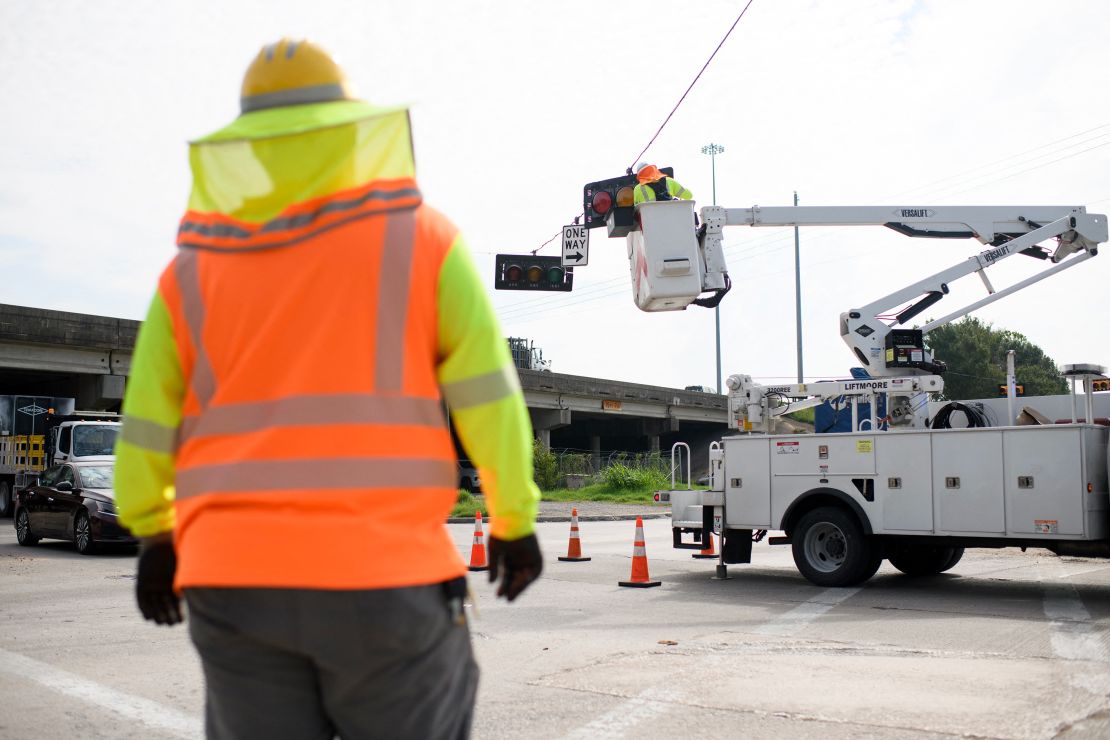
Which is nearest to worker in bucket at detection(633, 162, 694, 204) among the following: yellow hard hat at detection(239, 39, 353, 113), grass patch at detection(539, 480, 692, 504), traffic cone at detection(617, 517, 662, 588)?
traffic cone at detection(617, 517, 662, 588)

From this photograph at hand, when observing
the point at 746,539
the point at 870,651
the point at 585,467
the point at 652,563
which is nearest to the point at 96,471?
the point at 652,563

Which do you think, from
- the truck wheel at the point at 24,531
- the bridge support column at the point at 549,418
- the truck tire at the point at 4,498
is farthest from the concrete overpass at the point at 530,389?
the truck wheel at the point at 24,531

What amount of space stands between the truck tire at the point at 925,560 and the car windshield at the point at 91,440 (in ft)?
44.2

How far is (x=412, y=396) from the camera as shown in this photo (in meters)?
2.21

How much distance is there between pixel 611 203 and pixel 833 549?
15.8 feet

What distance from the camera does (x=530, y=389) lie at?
1913 inches

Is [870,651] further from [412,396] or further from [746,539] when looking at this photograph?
[412,396]

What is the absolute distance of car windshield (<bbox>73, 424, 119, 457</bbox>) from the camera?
1902 cm

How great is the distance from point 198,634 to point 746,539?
458 inches

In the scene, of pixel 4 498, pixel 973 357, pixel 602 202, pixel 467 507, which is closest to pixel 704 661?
pixel 602 202

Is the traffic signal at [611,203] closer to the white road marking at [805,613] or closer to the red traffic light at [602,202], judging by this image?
the red traffic light at [602,202]

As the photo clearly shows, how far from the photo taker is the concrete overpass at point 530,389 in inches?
1230

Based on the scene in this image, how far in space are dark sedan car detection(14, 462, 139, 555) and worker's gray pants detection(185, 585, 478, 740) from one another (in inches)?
568

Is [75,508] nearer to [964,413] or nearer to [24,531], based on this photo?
[24,531]
